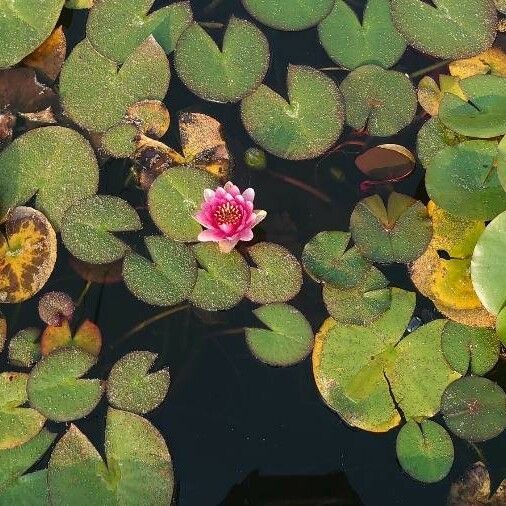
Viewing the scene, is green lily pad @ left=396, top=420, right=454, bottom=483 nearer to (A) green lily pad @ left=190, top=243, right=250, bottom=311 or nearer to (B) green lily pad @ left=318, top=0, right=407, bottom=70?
(A) green lily pad @ left=190, top=243, right=250, bottom=311

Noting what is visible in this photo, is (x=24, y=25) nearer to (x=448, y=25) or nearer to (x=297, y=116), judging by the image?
(x=297, y=116)

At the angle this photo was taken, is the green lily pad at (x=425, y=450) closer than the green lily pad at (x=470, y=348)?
Yes

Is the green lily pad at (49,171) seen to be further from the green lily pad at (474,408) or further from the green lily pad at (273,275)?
the green lily pad at (474,408)

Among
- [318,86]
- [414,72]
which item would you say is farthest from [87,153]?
[414,72]

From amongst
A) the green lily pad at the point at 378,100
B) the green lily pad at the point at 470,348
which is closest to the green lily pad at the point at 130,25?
the green lily pad at the point at 378,100

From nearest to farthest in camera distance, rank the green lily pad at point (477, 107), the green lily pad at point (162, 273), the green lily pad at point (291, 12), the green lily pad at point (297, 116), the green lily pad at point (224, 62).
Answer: the green lily pad at point (162, 273) < the green lily pad at point (477, 107) < the green lily pad at point (297, 116) < the green lily pad at point (224, 62) < the green lily pad at point (291, 12)

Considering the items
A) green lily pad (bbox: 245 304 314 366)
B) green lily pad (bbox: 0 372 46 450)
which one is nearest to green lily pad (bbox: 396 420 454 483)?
green lily pad (bbox: 245 304 314 366)
